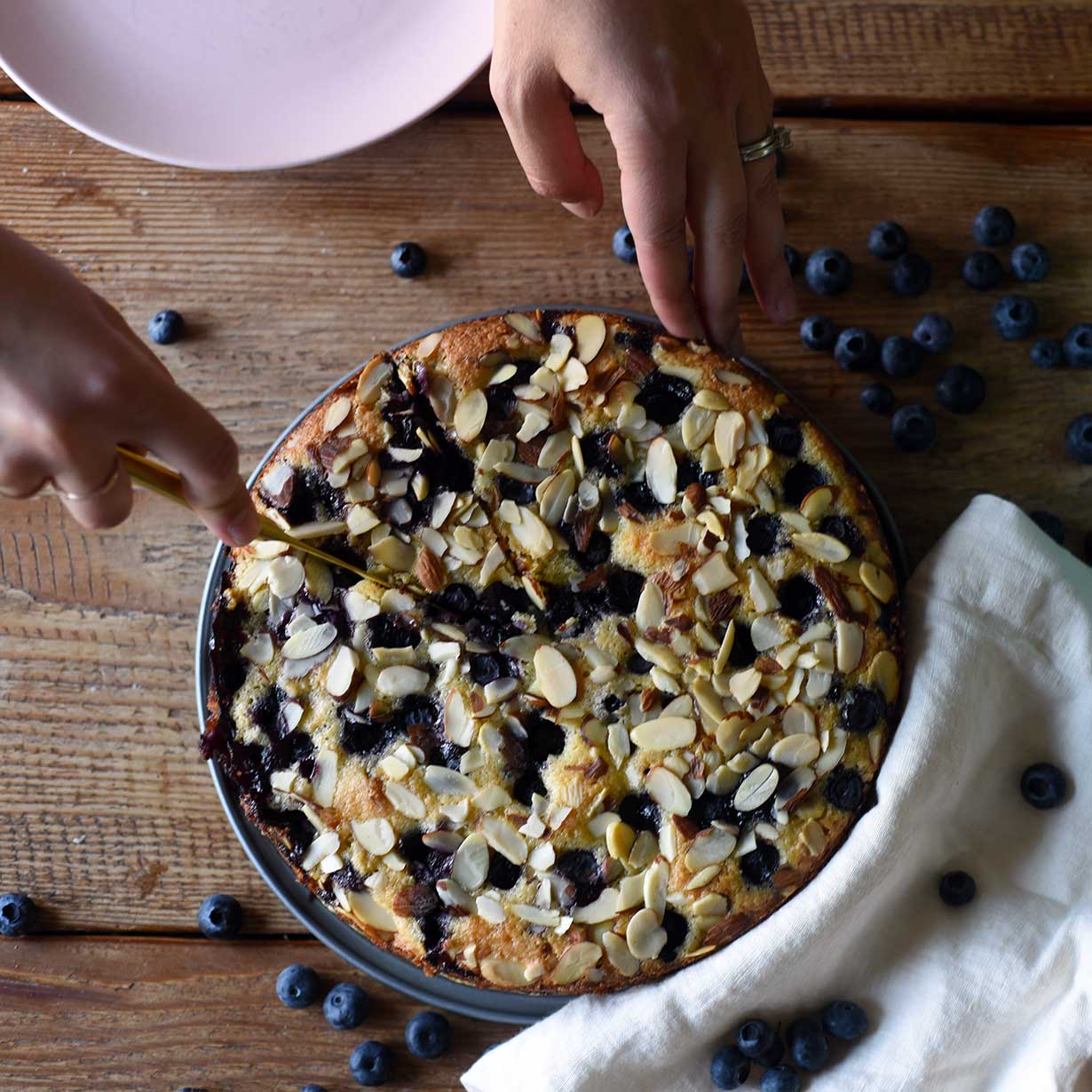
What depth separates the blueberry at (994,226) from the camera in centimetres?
137

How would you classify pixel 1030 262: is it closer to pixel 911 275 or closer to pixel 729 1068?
pixel 911 275

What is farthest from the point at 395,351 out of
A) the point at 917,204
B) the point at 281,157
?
the point at 917,204

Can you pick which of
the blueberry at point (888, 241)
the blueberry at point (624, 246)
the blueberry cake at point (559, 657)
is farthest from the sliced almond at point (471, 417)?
the blueberry at point (888, 241)

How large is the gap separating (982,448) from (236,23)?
41.5 inches

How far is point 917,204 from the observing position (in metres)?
1.42

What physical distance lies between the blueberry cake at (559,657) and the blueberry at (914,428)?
0.65 ft

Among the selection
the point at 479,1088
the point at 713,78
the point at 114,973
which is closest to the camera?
the point at 713,78

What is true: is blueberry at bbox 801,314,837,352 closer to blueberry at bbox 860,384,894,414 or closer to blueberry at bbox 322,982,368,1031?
blueberry at bbox 860,384,894,414

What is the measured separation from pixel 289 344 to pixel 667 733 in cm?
68

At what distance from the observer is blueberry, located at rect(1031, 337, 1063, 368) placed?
1.36 m

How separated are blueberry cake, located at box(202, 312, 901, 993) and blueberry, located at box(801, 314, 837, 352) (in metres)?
0.22

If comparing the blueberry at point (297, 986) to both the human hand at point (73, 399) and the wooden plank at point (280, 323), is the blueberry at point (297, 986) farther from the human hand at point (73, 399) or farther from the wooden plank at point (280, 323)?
the human hand at point (73, 399)

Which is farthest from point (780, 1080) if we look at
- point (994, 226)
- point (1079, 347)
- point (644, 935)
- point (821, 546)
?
point (994, 226)

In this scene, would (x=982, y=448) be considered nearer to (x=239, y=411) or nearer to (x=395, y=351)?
(x=395, y=351)
